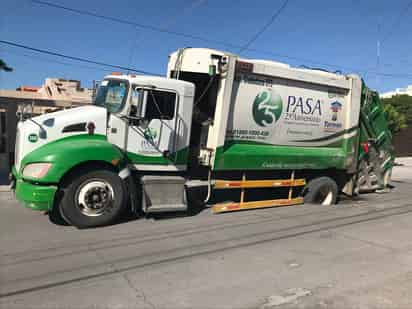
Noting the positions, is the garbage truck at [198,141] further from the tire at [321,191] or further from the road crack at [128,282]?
the road crack at [128,282]

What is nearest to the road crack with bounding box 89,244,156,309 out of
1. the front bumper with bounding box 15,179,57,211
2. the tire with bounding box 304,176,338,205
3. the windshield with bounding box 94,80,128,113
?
the front bumper with bounding box 15,179,57,211

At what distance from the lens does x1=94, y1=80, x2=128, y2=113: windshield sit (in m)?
6.72

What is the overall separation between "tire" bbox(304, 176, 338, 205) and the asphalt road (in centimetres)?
157

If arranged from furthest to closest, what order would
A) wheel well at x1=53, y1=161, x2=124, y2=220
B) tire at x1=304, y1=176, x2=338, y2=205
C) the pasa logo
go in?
tire at x1=304, y1=176, x2=338, y2=205, the pasa logo, wheel well at x1=53, y1=161, x2=124, y2=220

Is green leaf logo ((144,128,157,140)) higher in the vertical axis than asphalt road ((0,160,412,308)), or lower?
higher

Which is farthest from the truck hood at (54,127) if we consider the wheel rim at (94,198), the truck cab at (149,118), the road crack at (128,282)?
the road crack at (128,282)

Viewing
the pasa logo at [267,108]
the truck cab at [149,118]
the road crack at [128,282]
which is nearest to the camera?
the road crack at [128,282]

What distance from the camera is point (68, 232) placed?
5918mm

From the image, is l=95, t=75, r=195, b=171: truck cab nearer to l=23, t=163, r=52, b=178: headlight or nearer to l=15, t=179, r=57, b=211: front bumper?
l=23, t=163, r=52, b=178: headlight

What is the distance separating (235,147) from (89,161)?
297 centimetres

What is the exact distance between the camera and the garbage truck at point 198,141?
6137 mm

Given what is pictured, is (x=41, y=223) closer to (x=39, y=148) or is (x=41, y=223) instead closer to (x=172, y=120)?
(x=39, y=148)

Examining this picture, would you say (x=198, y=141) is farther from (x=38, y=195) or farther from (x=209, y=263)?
(x=209, y=263)

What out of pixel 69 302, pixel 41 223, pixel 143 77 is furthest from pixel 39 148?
pixel 69 302
